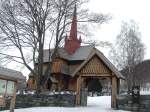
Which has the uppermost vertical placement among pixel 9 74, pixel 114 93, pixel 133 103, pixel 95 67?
pixel 95 67

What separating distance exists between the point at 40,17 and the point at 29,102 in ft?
23.1

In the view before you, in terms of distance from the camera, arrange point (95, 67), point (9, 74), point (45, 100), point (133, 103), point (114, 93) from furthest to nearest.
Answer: point (45, 100), point (95, 67), point (114, 93), point (133, 103), point (9, 74)

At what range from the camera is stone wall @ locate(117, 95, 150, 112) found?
1970cm

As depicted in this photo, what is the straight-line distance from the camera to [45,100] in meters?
23.4

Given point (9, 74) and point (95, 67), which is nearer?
point (9, 74)

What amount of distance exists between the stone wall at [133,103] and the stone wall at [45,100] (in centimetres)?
388

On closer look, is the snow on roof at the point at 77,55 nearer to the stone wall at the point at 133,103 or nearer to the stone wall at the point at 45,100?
the stone wall at the point at 45,100

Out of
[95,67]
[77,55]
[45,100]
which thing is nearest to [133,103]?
[95,67]

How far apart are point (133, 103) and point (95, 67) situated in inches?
174

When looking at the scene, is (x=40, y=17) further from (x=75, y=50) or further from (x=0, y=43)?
(x=75, y=50)

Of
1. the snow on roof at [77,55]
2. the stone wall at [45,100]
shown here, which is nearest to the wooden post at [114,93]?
the stone wall at [45,100]

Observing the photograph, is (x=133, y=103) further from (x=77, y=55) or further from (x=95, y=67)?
(x=77, y=55)

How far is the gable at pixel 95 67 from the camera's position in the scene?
22953 mm

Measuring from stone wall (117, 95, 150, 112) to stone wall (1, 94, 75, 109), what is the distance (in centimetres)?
388
